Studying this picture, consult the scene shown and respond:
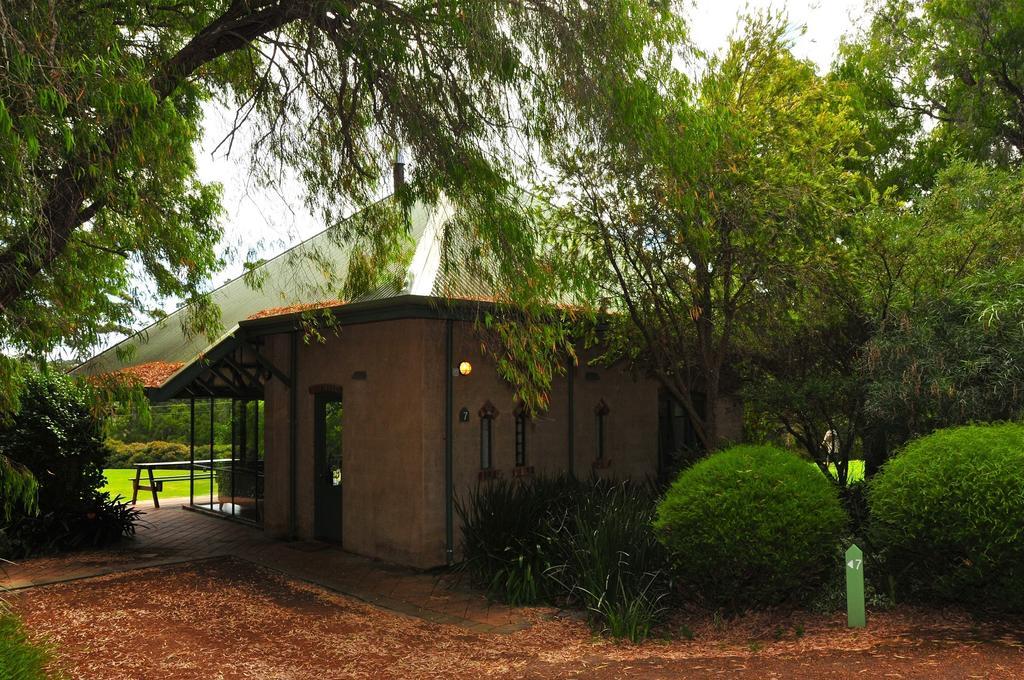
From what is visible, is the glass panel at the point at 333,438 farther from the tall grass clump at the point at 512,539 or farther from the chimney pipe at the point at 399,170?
the chimney pipe at the point at 399,170

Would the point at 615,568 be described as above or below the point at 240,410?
below

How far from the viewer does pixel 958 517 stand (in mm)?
6129

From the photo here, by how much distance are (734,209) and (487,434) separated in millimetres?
4357

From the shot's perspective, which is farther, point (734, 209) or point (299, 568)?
point (299, 568)

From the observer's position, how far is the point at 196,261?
344 inches

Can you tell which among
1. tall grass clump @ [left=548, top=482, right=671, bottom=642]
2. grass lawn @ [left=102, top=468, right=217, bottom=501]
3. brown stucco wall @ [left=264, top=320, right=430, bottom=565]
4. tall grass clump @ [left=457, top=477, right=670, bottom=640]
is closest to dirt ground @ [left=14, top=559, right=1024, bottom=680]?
tall grass clump @ [left=548, top=482, right=671, bottom=642]

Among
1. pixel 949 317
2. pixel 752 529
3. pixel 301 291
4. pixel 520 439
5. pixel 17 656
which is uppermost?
pixel 301 291

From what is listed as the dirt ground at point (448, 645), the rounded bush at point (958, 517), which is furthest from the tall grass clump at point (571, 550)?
the rounded bush at point (958, 517)

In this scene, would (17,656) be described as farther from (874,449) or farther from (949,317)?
(874,449)

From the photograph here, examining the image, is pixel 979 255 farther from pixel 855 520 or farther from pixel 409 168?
pixel 409 168

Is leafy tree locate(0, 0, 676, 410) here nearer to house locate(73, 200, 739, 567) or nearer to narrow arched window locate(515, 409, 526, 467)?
house locate(73, 200, 739, 567)

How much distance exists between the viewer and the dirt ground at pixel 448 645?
5.61 m

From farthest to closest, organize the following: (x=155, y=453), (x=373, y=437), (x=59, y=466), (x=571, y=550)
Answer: (x=155, y=453) < (x=59, y=466) < (x=373, y=437) < (x=571, y=550)

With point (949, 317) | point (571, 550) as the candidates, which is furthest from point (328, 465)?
point (949, 317)
